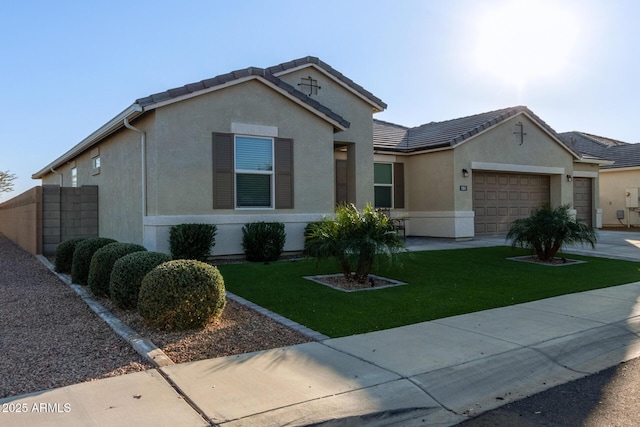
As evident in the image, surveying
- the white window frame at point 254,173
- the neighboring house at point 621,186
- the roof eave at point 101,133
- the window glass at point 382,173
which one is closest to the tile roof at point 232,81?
the roof eave at point 101,133

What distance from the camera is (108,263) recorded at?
27.2 ft

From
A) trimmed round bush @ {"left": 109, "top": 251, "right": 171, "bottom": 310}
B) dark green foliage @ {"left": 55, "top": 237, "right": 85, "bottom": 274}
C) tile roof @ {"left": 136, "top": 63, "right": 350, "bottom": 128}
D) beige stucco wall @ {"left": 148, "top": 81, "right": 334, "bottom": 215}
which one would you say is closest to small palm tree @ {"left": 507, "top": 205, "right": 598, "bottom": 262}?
beige stucco wall @ {"left": 148, "top": 81, "right": 334, "bottom": 215}

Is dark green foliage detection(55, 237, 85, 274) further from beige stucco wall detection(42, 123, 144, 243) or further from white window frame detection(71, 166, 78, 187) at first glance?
white window frame detection(71, 166, 78, 187)

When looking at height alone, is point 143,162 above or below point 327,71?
below

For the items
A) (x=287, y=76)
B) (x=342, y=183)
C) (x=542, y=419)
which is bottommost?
(x=542, y=419)

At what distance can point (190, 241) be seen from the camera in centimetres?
1114

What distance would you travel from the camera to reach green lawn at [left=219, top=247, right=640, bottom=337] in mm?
7191

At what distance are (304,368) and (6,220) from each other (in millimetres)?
24425

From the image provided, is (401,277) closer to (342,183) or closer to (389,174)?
(342,183)

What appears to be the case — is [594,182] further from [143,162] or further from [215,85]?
[143,162]

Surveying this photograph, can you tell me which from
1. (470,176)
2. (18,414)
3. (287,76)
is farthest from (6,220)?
(18,414)

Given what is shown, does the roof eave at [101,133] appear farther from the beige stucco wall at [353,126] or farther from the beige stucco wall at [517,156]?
the beige stucco wall at [517,156]

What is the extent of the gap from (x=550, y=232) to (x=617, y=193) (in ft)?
59.9

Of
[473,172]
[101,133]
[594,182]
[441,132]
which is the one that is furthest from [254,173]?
[594,182]
